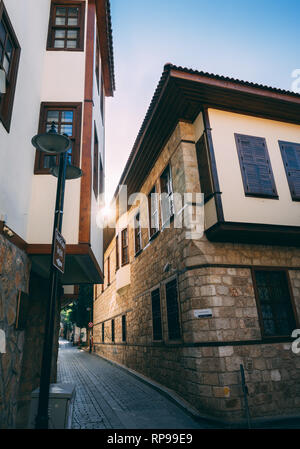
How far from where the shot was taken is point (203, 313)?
6.36m

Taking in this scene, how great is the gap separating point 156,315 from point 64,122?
6405 millimetres

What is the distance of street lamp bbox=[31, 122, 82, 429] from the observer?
10.1ft

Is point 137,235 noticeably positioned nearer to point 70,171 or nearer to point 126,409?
point 126,409

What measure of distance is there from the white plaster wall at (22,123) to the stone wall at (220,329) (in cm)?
378

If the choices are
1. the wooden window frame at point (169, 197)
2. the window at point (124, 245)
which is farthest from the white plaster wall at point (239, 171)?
the window at point (124, 245)

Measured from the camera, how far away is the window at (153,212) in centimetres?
993

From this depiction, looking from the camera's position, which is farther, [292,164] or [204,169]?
[292,164]

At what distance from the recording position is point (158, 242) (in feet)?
30.8

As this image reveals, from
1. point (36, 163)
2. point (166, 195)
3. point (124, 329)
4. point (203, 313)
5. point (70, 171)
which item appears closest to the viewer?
A: point (70, 171)

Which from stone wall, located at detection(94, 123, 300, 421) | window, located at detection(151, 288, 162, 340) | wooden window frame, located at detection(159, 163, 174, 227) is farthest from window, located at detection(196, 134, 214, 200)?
window, located at detection(151, 288, 162, 340)

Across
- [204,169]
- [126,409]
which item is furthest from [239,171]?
[126,409]

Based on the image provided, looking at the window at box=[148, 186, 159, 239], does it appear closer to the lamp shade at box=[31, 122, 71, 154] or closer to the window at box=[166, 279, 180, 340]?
the window at box=[166, 279, 180, 340]
